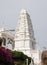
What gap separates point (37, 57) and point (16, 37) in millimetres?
9899

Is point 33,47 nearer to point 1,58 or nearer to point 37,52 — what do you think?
point 37,52

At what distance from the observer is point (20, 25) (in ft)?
A: 337

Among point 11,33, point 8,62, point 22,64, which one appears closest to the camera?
point 8,62

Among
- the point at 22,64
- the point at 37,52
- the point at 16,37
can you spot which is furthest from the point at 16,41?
the point at 22,64

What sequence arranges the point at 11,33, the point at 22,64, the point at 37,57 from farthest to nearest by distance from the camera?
the point at 11,33, the point at 37,57, the point at 22,64

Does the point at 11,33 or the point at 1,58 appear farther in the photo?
the point at 11,33

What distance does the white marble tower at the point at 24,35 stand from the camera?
100 metres

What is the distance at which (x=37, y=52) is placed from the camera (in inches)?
3812

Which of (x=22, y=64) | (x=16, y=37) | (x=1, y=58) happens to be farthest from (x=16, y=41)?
(x=1, y=58)

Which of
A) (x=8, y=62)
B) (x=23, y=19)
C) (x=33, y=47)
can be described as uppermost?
(x=23, y=19)

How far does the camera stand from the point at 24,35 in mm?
101250

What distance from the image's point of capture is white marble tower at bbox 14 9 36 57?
100 m

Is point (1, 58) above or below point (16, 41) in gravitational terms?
below

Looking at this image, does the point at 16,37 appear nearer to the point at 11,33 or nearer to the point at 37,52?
the point at 11,33
